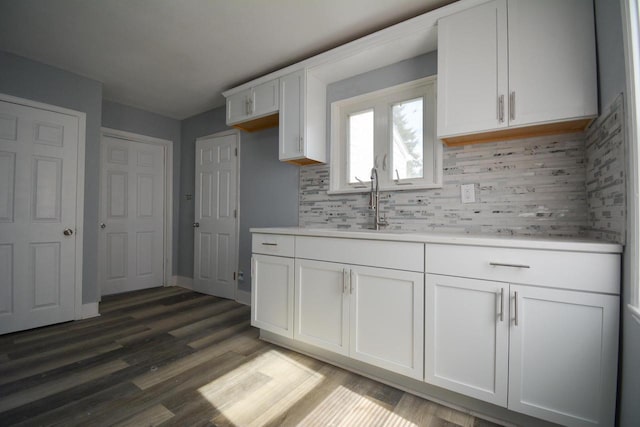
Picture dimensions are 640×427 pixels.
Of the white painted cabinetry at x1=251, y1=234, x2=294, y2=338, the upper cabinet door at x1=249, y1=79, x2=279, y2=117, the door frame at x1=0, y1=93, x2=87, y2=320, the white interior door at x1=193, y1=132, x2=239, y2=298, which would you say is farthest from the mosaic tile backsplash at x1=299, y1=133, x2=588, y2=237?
the door frame at x1=0, y1=93, x2=87, y2=320

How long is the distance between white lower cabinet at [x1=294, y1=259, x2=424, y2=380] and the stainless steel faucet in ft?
2.00

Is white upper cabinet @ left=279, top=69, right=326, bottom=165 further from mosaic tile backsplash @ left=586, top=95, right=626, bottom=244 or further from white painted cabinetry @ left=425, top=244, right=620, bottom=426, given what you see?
mosaic tile backsplash @ left=586, top=95, right=626, bottom=244

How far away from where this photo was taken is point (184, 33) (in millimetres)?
2307

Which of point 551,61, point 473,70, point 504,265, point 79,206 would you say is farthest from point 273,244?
point 79,206

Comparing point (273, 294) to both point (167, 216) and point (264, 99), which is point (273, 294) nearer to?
point (264, 99)

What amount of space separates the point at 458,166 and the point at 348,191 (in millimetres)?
906

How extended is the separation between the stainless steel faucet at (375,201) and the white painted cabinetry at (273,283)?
70 cm

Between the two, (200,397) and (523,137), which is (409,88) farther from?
(200,397)

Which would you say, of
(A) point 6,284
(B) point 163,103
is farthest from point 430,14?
(A) point 6,284

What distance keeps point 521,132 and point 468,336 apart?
1.25 m

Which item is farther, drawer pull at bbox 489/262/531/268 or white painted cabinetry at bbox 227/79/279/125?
white painted cabinetry at bbox 227/79/279/125

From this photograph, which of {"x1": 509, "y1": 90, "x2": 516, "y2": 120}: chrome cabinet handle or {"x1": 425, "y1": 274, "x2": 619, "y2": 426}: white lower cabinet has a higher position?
{"x1": 509, "y1": 90, "x2": 516, "y2": 120}: chrome cabinet handle

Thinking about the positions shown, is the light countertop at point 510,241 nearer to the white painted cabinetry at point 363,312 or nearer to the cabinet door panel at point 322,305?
the white painted cabinetry at point 363,312

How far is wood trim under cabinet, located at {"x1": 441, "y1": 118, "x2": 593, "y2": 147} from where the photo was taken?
1611 millimetres
